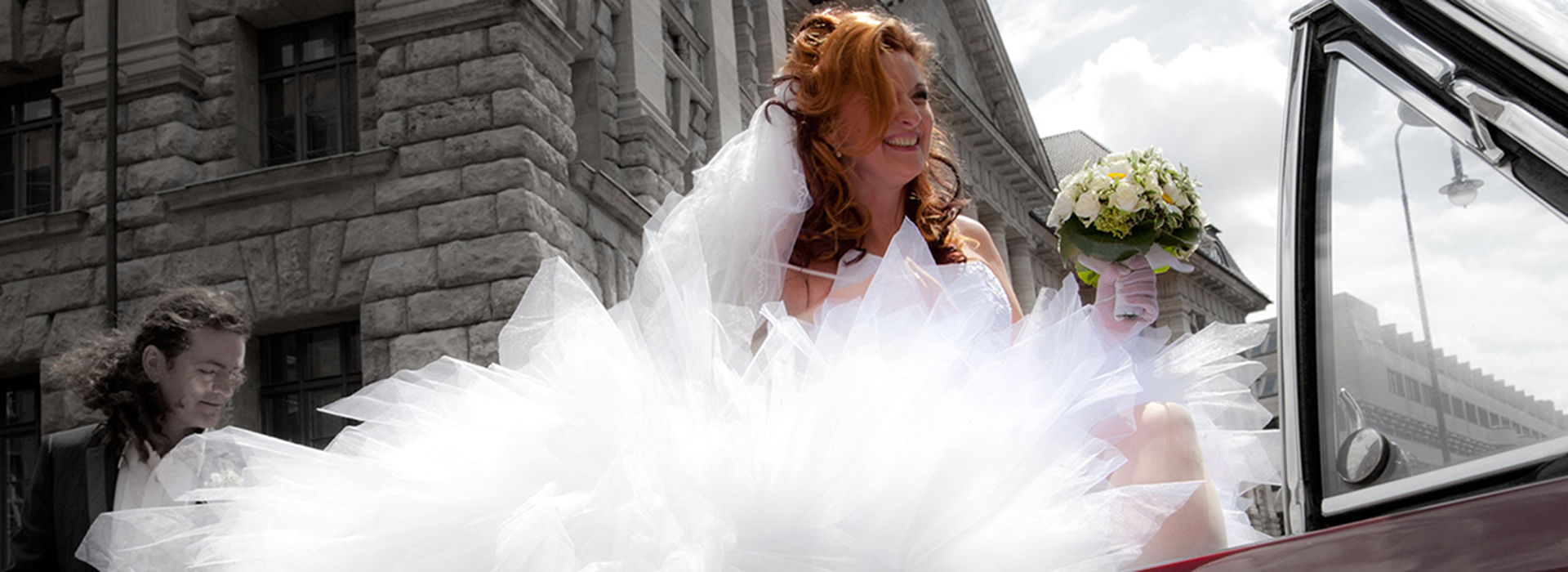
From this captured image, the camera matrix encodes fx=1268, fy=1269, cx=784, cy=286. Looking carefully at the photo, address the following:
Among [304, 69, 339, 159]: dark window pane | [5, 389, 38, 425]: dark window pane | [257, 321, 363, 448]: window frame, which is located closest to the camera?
[257, 321, 363, 448]: window frame

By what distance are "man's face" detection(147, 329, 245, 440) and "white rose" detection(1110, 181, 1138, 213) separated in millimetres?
2313

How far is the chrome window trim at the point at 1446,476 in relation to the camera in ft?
3.35

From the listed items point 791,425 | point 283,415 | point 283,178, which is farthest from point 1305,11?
point 283,415

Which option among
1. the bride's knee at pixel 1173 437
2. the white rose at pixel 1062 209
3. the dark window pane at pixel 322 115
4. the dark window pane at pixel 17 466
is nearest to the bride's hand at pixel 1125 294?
the white rose at pixel 1062 209

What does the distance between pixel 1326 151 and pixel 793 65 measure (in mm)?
1367

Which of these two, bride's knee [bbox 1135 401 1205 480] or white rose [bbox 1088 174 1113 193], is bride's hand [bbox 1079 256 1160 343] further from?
bride's knee [bbox 1135 401 1205 480]

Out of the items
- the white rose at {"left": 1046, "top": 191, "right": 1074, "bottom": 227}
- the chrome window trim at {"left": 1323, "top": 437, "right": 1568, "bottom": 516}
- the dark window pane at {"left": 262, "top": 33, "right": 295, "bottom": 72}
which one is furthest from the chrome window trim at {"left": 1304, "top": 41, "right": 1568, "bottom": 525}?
the dark window pane at {"left": 262, "top": 33, "right": 295, "bottom": 72}

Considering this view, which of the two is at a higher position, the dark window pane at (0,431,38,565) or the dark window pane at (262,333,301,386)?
the dark window pane at (262,333,301,386)

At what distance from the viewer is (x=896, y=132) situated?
2.44 metres

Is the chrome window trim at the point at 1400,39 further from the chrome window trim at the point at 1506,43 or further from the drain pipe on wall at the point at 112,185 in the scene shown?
the drain pipe on wall at the point at 112,185

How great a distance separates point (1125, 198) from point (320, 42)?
9.75 m

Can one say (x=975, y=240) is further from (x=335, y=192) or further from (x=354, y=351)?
(x=354, y=351)

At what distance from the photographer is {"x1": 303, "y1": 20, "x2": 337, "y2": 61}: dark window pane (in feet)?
36.3

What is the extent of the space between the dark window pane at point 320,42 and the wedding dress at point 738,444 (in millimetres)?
9493
